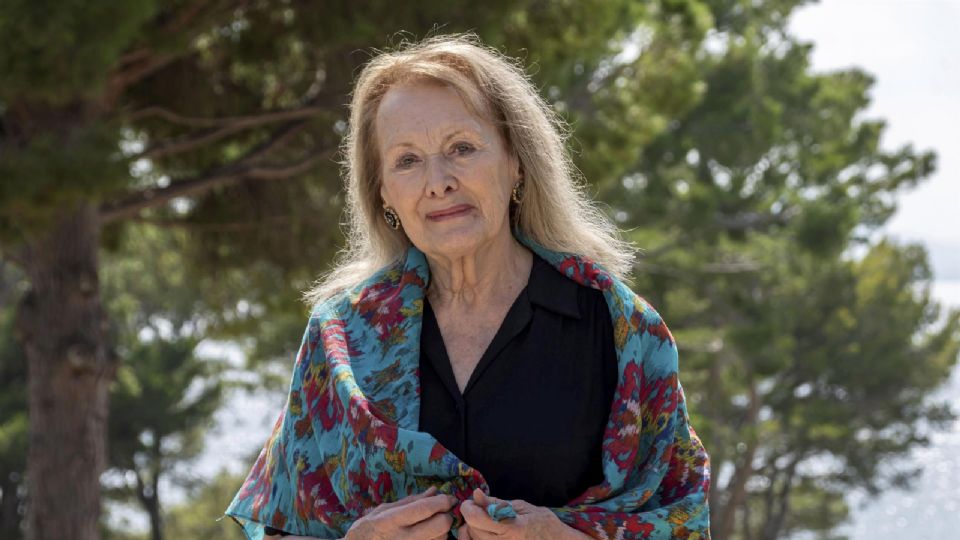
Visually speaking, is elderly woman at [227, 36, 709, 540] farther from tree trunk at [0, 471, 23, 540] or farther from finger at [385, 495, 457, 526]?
tree trunk at [0, 471, 23, 540]

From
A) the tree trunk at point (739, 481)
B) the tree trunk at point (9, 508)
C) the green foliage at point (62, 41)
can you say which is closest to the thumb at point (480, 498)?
the green foliage at point (62, 41)

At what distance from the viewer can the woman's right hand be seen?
2.26 meters

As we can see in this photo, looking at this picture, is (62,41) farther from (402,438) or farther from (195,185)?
(402,438)

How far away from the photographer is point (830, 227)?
19.7 m

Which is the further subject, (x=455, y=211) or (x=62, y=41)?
(x=62, y=41)

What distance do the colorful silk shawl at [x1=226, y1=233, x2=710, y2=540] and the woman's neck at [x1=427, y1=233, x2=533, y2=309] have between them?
34 mm

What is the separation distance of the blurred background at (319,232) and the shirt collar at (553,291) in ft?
9.87

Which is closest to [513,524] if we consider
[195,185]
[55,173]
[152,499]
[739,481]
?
[55,173]

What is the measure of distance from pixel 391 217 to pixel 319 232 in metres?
8.74

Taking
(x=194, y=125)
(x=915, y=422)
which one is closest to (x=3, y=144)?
(x=194, y=125)

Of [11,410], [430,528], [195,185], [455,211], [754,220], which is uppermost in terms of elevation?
[754,220]

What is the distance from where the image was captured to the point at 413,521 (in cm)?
226

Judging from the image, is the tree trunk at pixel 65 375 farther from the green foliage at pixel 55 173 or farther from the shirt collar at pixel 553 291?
the shirt collar at pixel 553 291

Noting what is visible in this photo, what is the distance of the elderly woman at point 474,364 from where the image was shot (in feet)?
7.63
